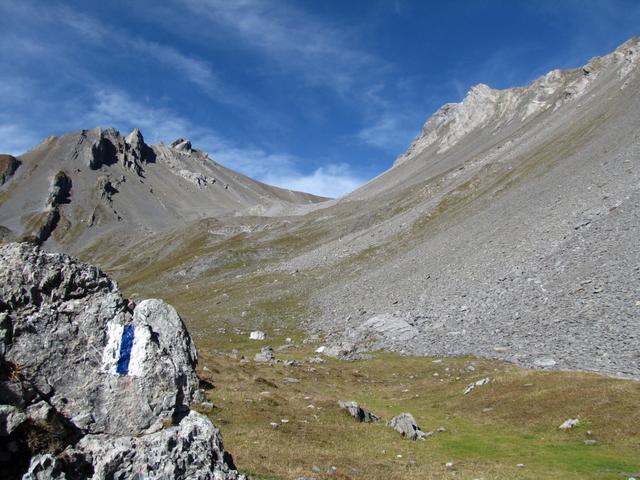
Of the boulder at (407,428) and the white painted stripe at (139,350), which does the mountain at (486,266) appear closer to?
the boulder at (407,428)

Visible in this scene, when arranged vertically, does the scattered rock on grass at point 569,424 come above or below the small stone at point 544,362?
below

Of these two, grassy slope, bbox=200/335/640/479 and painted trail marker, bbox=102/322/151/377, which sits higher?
painted trail marker, bbox=102/322/151/377

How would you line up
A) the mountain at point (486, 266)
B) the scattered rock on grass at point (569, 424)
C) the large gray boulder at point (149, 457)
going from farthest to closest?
the mountain at point (486, 266)
the scattered rock on grass at point (569, 424)
the large gray boulder at point (149, 457)

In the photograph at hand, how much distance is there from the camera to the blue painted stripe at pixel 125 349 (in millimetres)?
12469

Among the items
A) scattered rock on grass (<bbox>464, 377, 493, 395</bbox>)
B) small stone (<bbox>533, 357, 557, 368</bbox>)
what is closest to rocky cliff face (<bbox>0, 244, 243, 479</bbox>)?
scattered rock on grass (<bbox>464, 377, 493, 395</bbox>)

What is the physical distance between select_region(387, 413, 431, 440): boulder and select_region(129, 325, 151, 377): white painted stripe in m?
19.8

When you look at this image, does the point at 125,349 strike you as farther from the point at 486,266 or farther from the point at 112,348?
the point at 486,266

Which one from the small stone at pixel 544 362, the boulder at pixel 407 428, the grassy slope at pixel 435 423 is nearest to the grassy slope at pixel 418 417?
the grassy slope at pixel 435 423

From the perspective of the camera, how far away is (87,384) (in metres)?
12.1

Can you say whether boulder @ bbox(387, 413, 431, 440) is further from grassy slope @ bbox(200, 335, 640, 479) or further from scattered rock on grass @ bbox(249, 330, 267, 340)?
scattered rock on grass @ bbox(249, 330, 267, 340)

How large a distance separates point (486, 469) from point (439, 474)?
8.96 feet

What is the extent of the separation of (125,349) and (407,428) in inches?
803

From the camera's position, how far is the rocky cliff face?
35.7ft

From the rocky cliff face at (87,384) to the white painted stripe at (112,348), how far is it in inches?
1.0
